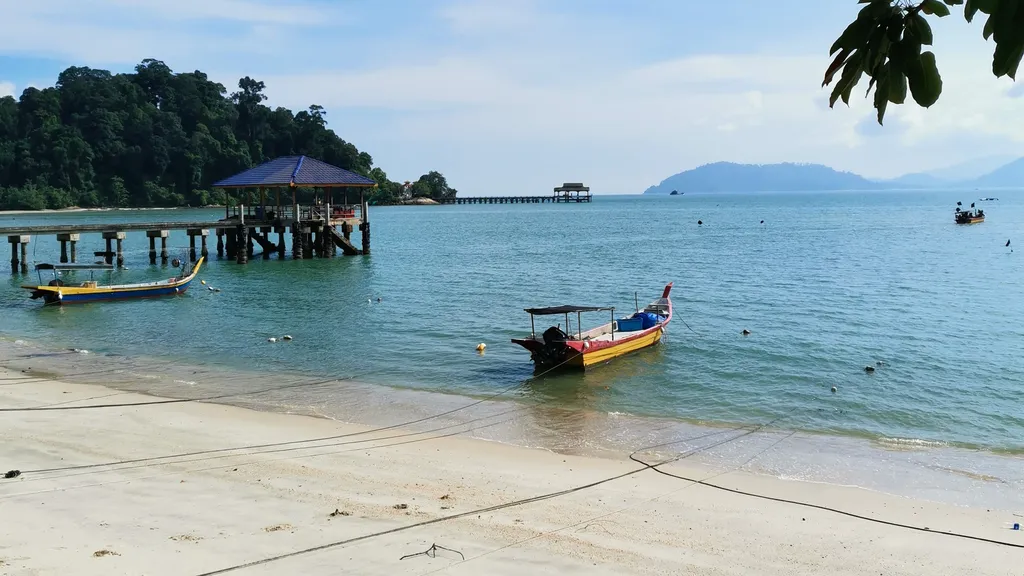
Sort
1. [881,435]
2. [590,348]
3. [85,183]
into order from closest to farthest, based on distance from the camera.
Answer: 1. [881,435]
2. [590,348]
3. [85,183]

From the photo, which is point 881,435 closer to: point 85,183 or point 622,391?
point 622,391

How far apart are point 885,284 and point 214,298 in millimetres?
28839

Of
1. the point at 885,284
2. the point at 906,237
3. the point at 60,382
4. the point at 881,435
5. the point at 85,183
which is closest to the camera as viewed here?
the point at 881,435

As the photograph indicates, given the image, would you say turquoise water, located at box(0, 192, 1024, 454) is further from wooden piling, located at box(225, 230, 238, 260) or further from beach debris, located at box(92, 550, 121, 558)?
beach debris, located at box(92, 550, 121, 558)

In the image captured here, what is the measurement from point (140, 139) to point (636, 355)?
130794mm

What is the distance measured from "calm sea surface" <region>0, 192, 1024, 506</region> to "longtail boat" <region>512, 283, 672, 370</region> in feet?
1.60

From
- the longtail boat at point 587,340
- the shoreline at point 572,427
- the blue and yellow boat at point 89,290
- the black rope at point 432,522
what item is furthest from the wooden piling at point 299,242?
the black rope at point 432,522

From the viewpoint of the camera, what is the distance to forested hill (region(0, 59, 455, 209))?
404 feet

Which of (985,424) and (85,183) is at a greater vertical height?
(85,183)

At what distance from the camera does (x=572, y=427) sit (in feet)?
49.1

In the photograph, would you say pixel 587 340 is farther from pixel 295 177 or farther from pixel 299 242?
pixel 299 242

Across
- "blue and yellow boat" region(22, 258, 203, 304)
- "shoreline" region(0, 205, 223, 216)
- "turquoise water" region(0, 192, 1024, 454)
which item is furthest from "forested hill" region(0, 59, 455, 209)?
"blue and yellow boat" region(22, 258, 203, 304)

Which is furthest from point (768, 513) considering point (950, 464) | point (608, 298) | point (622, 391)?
point (608, 298)

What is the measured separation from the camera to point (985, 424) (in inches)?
607
